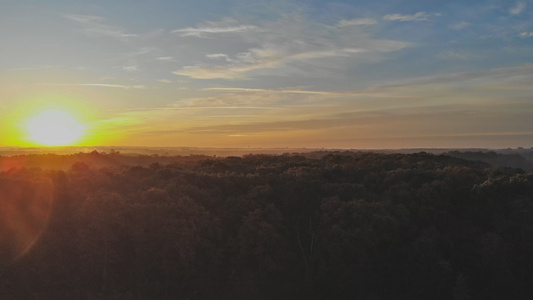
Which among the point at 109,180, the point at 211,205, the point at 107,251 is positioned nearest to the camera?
the point at 107,251

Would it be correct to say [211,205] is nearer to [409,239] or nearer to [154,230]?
[154,230]

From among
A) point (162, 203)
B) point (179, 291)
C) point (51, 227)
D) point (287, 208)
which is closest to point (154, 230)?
point (162, 203)

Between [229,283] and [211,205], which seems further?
[211,205]

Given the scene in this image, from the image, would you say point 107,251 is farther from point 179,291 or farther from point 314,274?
point 314,274

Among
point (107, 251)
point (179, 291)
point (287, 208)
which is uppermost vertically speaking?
point (287, 208)

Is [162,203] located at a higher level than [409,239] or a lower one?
higher

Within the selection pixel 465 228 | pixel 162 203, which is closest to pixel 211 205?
pixel 162 203

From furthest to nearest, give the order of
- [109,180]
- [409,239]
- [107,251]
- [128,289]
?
[109,180] → [409,239] → [107,251] → [128,289]
